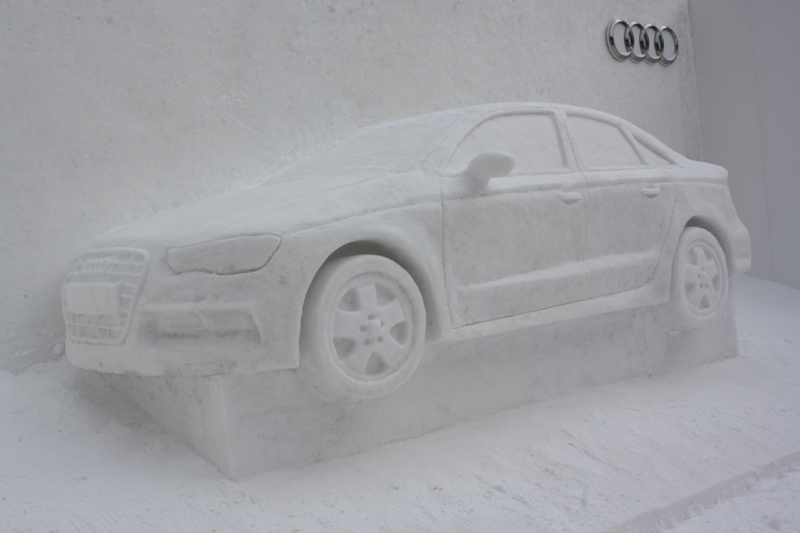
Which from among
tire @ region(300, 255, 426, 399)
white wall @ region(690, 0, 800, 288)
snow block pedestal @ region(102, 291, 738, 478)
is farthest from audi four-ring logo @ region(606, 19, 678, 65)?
tire @ region(300, 255, 426, 399)

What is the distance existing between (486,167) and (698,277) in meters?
1.90

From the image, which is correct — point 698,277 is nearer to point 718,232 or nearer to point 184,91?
point 718,232

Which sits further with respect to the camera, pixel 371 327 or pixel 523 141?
pixel 523 141

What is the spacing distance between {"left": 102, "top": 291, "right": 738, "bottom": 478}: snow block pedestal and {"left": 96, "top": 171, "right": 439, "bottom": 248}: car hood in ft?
1.99

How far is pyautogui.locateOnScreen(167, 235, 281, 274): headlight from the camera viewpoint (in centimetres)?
285

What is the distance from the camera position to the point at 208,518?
2.77 meters

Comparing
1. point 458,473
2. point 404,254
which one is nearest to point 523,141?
point 404,254

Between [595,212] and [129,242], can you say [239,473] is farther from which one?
[595,212]

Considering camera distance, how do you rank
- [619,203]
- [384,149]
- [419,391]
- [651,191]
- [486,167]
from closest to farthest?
1. [486,167]
2. [419,391]
3. [384,149]
4. [619,203]
5. [651,191]

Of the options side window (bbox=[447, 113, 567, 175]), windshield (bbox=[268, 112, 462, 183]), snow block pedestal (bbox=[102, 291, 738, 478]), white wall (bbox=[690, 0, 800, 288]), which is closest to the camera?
snow block pedestal (bbox=[102, 291, 738, 478])

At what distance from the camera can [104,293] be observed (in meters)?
3.15

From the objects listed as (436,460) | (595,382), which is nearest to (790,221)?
(595,382)

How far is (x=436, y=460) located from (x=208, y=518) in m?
1.04

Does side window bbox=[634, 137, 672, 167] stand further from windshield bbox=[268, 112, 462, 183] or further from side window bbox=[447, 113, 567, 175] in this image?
windshield bbox=[268, 112, 462, 183]
